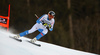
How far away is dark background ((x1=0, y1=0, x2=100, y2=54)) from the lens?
11578mm

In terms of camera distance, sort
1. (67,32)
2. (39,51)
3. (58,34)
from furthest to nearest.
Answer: (67,32) → (58,34) → (39,51)

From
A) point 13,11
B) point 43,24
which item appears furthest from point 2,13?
point 43,24

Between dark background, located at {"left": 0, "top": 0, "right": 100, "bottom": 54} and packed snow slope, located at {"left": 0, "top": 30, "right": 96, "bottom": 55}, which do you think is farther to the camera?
dark background, located at {"left": 0, "top": 0, "right": 100, "bottom": 54}

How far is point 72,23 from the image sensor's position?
13.0 meters

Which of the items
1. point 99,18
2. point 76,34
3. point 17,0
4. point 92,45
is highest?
point 17,0

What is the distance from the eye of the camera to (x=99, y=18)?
13.2 metres

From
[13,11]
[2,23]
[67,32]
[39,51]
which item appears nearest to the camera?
[39,51]

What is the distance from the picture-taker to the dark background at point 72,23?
38.0ft

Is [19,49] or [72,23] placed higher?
[72,23]

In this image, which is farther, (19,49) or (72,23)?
(72,23)

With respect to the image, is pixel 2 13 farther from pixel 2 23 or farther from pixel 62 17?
pixel 62 17

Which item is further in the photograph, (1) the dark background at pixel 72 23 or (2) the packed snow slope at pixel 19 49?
(1) the dark background at pixel 72 23

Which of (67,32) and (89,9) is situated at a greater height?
(89,9)

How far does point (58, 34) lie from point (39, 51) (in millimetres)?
7340
